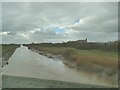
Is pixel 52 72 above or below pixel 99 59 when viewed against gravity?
below

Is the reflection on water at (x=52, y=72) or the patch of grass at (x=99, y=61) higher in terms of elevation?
the patch of grass at (x=99, y=61)

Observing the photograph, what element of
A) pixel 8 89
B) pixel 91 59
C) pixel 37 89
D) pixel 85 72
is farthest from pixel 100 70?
pixel 8 89

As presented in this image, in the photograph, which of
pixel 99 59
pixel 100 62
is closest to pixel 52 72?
pixel 99 59

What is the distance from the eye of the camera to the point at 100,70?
85.1 ft

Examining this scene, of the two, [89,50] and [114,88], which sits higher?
[89,50]

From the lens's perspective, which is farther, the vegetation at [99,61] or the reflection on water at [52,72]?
the reflection on water at [52,72]

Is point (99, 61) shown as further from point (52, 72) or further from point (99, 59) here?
point (52, 72)

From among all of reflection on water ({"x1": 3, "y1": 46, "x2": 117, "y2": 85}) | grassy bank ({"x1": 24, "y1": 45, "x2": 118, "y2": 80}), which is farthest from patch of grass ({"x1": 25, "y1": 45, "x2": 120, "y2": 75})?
reflection on water ({"x1": 3, "y1": 46, "x2": 117, "y2": 85})

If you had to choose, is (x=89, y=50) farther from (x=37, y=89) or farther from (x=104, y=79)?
(x=37, y=89)

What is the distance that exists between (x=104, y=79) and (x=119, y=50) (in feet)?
8.12

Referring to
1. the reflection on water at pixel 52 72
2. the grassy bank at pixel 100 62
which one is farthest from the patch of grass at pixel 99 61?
the reflection on water at pixel 52 72

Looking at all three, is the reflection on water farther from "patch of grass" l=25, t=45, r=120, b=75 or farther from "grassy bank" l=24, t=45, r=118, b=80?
"patch of grass" l=25, t=45, r=120, b=75

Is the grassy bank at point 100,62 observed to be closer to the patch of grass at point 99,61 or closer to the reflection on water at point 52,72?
the patch of grass at point 99,61

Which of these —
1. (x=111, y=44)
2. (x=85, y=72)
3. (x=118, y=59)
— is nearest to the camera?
(x=118, y=59)
